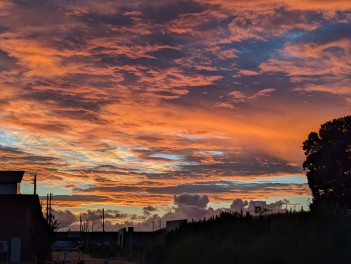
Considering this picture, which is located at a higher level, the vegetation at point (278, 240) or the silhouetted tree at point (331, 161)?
the silhouetted tree at point (331, 161)

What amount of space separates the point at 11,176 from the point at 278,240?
42634 mm

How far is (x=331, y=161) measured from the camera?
6694 centimetres

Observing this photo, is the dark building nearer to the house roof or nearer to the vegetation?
the house roof

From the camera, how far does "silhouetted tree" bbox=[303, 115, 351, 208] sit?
211ft

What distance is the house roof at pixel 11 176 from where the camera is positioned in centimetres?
6294

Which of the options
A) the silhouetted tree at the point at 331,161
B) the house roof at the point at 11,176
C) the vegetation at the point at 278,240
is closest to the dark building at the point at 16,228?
the house roof at the point at 11,176

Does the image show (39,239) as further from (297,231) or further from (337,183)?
(297,231)

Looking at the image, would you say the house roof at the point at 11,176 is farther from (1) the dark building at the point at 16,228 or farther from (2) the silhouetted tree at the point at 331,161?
(2) the silhouetted tree at the point at 331,161

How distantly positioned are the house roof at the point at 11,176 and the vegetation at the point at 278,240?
87.4 ft

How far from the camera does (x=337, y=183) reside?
64.6 meters

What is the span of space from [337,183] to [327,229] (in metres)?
42.3

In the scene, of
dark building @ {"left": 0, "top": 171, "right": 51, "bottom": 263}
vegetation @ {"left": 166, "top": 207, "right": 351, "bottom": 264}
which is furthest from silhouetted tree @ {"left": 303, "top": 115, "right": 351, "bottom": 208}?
dark building @ {"left": 0, "top": 171, "right": 51, "bottom": 263}

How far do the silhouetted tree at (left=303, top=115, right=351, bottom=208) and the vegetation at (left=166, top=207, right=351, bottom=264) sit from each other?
25.6 meters

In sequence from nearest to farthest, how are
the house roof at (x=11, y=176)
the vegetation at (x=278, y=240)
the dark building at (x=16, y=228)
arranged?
the vegetation at (x=278, y=240), the dark building at (x=16, y=228), the house roof at (x=11, y=176)
